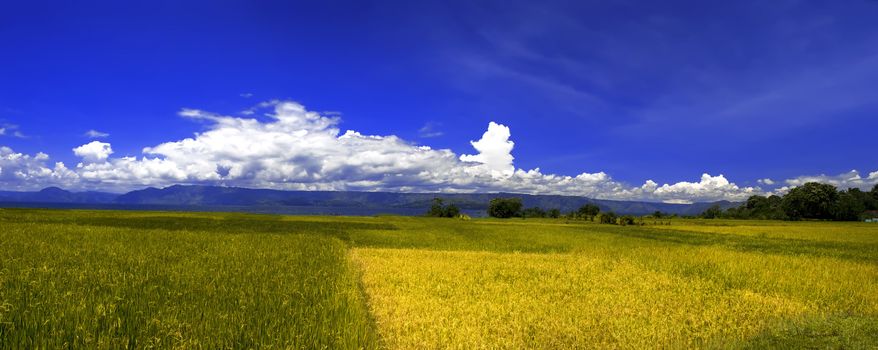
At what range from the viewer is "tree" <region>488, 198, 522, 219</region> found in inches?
5556

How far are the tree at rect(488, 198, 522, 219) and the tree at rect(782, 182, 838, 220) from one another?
6734 cm

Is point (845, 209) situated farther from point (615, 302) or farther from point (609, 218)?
point (615, 302)

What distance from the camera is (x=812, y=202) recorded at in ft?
361

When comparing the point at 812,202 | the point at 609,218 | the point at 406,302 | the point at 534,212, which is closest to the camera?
the point at 406,302

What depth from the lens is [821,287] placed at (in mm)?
15172

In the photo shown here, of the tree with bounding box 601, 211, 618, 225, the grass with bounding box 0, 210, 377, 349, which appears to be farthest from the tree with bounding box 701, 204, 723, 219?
the grass with bounding box 0, 210, 377, 349

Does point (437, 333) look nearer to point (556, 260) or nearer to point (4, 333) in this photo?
point (4, 333)

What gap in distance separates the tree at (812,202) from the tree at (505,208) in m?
67.3

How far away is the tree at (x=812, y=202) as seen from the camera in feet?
359

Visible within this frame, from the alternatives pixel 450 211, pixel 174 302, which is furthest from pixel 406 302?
pixel 450 211

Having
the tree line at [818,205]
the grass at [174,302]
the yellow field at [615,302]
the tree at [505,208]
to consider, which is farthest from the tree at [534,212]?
the grass at [174,302]

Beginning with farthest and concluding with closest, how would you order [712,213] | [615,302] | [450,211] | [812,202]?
1. [450,211]
2. [712,213]
3. [812,202]
4. [615,302]

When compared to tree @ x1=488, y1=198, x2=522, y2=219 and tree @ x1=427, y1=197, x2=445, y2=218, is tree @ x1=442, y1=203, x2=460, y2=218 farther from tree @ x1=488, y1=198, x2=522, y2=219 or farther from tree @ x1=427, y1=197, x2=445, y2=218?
tree @ x1=488, y1=198, x2=522, y2=219

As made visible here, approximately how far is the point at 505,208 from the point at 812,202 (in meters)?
74.6
